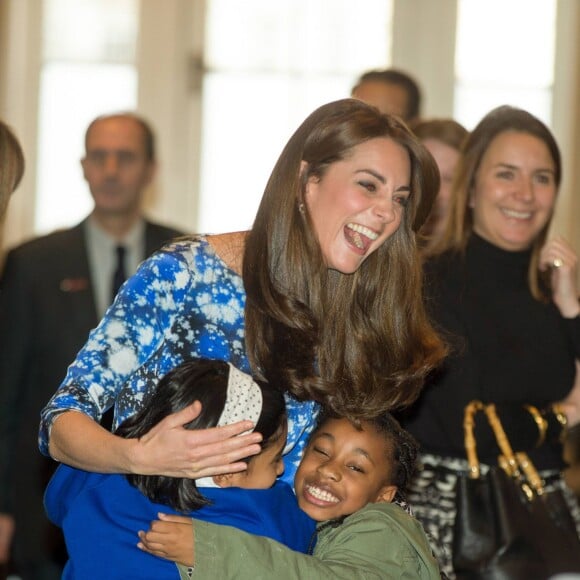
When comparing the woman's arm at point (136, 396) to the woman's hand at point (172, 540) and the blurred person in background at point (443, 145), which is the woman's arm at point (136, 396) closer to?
the woman's hand at point (172, 540)

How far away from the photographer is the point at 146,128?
5773 mm

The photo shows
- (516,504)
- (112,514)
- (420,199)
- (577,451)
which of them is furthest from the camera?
(577,451)

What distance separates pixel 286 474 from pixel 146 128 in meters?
2.98

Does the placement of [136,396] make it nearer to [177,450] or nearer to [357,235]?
[177,450]

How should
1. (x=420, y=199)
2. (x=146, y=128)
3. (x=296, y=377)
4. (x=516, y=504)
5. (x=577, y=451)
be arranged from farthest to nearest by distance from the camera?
(x=577, y=451) < (x=146, y=128) < (x=516, y=504) < (x=420, y=199) < (x=296, y=377)

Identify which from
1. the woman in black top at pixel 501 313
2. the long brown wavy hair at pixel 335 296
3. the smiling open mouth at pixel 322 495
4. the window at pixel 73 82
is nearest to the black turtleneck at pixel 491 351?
the woman in black top at pixel 501 313

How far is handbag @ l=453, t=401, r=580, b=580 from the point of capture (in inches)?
147

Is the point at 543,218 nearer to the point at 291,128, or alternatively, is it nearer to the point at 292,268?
the point at 292,268

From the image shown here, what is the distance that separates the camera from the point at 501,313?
408 cm

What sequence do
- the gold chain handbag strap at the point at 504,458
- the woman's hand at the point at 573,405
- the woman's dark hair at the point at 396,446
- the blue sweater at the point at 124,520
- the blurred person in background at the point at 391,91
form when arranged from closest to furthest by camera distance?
the blue sweater at the point at 124,520
the woman's dark hair at the point at 396,446
the gold chain handbag strap at the point at 504,458
the woman's hand at the point at 573,405
the blurred person in background at the point at 391,91

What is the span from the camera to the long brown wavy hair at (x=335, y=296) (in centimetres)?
A: 304

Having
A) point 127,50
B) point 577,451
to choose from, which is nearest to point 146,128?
point 127,50

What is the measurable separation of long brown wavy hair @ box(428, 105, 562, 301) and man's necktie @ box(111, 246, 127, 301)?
1.50 metres

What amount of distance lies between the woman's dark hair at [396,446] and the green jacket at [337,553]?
12cm
